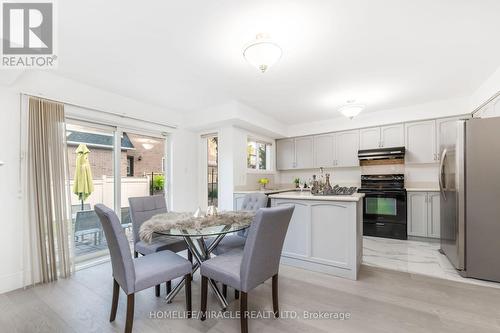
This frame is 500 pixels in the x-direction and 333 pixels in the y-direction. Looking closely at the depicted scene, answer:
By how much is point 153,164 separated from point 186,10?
9.95 feet

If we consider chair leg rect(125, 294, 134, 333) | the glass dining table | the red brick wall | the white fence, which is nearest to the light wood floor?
the glass dining table

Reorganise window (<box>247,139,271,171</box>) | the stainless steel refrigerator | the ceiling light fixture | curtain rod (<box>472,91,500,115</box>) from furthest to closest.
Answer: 1. window (<box>247,139,271,171</box>)
2. the ceiling light fixture
3. curtain rod (<box>472,91,500,115</box>)
4. the stainless steel refrigerator

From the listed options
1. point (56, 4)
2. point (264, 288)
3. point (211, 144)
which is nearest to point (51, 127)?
point (56, 4)

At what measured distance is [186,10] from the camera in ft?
5.89

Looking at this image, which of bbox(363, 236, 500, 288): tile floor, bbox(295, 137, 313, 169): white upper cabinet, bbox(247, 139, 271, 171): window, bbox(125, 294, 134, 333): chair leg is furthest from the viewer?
bbox(295, 137, 313, 169): white upper cabinet

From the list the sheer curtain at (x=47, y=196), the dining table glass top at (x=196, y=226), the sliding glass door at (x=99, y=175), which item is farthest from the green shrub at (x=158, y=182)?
the dining table glass top at (x=196, y=226)

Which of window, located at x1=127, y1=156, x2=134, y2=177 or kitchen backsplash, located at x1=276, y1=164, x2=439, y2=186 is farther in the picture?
kitchen backsplash, located at x1=276, y1=164, x2=439, y2=186

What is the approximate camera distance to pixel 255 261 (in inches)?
68.3

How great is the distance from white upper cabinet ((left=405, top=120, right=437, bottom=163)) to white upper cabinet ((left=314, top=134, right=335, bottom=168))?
4.69 ft

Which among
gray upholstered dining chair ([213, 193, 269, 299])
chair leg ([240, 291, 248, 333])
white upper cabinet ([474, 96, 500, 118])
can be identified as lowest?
chair leg ([240, 291, 248, 333])

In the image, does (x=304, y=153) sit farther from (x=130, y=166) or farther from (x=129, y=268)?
(x=129, y=268)

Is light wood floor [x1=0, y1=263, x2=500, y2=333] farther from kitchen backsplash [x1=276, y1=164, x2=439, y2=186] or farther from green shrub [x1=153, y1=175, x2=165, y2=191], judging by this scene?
kitchen backsplash [x1=276, y1=164, x2=439, y2=186]

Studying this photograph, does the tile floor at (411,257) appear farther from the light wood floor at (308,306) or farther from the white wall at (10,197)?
the white wall at (10,197)

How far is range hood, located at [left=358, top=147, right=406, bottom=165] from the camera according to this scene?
4410 mm
